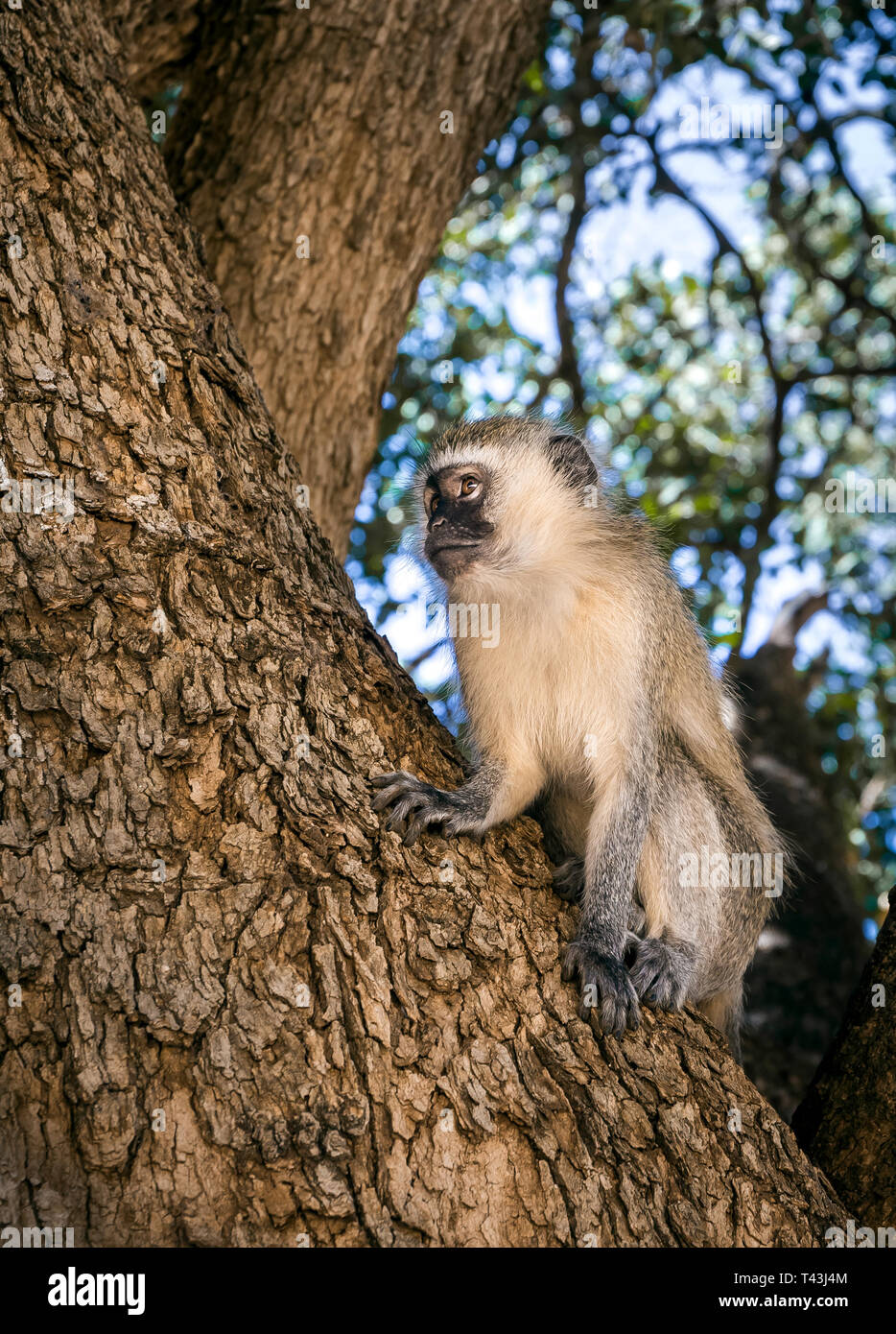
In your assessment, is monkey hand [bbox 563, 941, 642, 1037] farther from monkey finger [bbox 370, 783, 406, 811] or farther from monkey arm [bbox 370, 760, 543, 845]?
monkey finger [bbox 370, 783, 406, 811]

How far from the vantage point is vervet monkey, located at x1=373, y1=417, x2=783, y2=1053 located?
12.1ft

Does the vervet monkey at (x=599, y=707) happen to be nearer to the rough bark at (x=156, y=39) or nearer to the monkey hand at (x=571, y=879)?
the monkey hand at (x=571, y=879)

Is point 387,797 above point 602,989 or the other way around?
above

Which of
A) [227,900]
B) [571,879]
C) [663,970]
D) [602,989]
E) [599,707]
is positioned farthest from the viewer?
[599,707]

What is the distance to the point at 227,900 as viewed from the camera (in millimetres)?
2512

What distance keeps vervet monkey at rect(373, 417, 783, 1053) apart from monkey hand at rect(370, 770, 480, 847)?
8.5 inches

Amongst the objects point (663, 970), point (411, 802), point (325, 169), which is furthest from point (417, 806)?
point (325, 169)

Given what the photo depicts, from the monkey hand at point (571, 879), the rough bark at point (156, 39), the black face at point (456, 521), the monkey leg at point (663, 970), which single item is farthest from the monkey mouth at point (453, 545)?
the rough bark at point (156, 39)

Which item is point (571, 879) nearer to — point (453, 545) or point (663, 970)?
point (663, 970)

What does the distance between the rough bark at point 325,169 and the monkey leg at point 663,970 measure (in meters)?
2.42

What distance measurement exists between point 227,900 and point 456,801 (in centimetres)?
87

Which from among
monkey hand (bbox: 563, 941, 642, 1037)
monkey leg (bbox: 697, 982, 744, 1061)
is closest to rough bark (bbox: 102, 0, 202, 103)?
monkey hand (bbox: 563, 941, 642, 1037)
